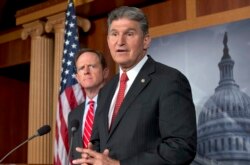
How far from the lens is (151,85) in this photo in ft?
5.19

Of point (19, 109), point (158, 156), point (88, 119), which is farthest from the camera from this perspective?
point (19, 109)

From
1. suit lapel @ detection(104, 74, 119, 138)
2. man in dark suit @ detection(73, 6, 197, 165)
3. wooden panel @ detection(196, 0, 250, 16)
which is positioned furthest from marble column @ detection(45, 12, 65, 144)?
man in dark suit @ detection(73, 6, 197, 165)

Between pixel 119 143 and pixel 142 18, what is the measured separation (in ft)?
1.64

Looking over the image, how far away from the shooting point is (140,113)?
1534 mm

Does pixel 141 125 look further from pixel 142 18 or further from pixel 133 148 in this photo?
pixel 142 18

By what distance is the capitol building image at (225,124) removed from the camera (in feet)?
13.5

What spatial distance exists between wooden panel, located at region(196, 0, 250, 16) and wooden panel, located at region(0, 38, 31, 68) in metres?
3.11

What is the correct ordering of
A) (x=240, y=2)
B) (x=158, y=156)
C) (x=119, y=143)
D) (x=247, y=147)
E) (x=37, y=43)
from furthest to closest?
1. (x=37, y=43)
2. (x=240, y=2)
3. (x=247, y=147)
4. (x=119, y=143)
5. (x=158, y=156)

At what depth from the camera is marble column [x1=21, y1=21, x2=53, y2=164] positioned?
5.58 metres

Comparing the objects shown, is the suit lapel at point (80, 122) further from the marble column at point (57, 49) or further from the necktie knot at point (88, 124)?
the marble column at point (57, 49)

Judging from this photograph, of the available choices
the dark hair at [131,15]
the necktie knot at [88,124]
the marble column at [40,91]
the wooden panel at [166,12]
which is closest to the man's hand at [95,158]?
the dark hair at [131,15]

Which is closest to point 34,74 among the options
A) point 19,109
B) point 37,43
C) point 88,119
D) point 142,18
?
point 37,43

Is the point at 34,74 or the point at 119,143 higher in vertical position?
the point at 34,74

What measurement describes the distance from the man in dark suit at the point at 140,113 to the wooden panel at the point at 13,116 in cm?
→ 613
